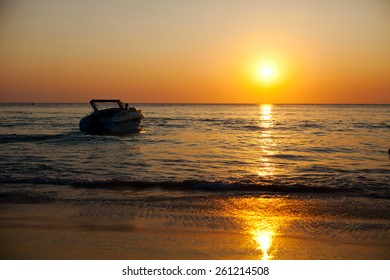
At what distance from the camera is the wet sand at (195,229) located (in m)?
5.65

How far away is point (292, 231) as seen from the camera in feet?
22.2

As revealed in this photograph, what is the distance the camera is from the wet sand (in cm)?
565

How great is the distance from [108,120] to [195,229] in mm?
20734

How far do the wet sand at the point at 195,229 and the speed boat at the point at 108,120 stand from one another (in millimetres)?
17953

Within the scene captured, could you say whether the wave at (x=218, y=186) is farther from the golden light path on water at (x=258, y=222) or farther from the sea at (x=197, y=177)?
the golden light path on water at (x=258, y=222)

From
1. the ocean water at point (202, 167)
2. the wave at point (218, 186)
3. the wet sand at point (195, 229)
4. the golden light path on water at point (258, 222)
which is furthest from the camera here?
the ocean water at point (202, 167)

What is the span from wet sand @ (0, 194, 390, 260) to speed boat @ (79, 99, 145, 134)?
18.0m

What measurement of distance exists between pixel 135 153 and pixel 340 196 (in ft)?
36.1

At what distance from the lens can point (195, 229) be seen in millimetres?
6797

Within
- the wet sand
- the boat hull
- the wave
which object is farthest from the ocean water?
the boat hull

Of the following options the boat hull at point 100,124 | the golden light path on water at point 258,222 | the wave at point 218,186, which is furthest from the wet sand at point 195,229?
the boat hull at point 100,124

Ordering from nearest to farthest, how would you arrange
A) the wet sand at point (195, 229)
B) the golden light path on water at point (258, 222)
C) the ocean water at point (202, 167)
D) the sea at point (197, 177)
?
the wet sand at point (195, 229) < the golden light path on water at point (258, 222) < the sea at point (197, 177) < the ocean water at point (202, 167)
